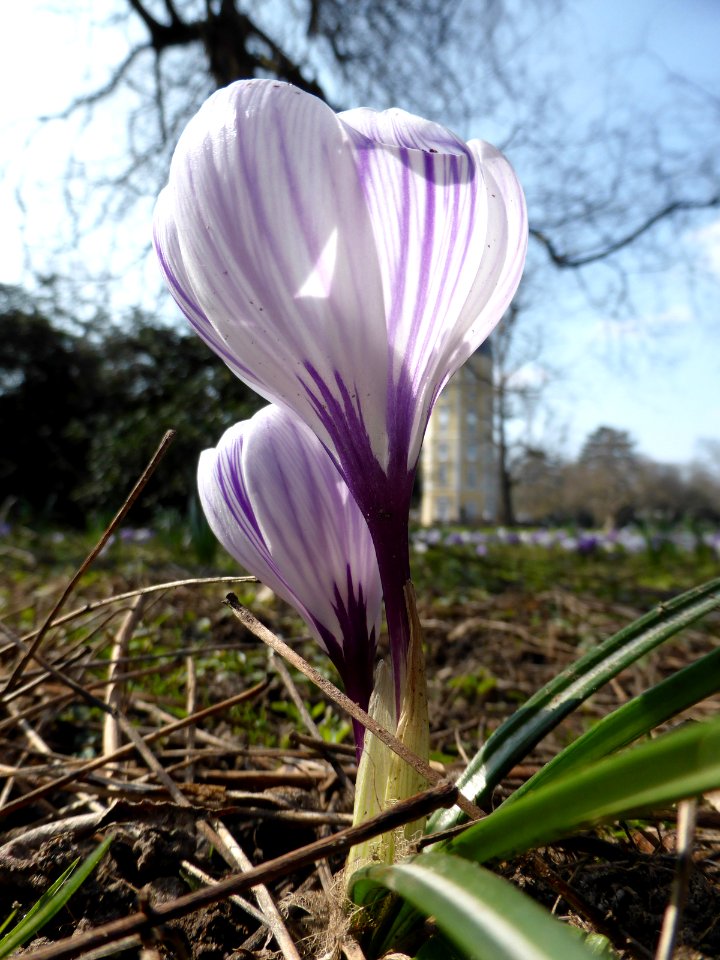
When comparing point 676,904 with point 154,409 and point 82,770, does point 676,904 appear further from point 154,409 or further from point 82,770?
point 154,409

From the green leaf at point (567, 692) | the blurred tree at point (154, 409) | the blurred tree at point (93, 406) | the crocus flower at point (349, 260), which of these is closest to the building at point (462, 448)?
the crocus flower at point (349, 260)

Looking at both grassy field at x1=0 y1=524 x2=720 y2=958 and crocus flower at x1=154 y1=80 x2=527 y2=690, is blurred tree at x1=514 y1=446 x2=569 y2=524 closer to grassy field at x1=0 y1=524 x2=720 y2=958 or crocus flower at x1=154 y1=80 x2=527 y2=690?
grassy field at x1=0 y1=524 x2=720 y2=958

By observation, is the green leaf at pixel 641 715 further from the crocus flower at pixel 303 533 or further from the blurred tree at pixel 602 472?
the blurred tree at pixel 602 472

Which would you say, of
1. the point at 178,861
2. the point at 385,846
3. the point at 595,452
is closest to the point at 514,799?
the point at 385,846

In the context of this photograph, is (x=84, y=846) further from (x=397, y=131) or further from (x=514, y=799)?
(x=397, y=131)

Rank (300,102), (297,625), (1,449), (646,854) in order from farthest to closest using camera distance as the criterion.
A: (1,449) → (297,625) → (646,854) → (300,102)

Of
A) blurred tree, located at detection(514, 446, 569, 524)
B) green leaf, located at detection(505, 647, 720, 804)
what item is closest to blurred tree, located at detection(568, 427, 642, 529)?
blurred tree, located at detection(514, 446, 569, 524)
